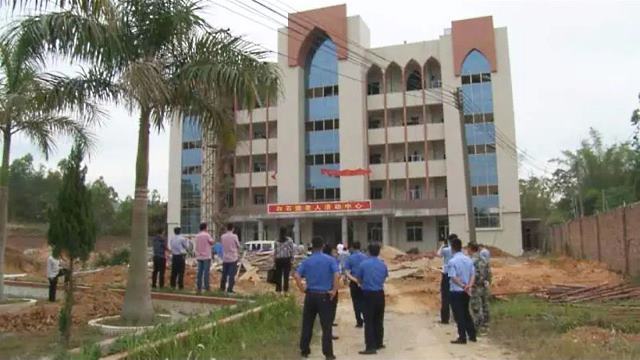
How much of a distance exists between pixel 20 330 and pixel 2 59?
18.2 ft

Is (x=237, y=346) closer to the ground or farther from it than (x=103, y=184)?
closer to the ground

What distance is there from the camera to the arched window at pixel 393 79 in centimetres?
5228

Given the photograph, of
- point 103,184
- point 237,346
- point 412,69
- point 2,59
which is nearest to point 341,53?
point 412,69

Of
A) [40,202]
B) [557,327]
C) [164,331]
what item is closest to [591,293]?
[557,327]

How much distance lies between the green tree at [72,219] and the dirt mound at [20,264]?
29.3 m

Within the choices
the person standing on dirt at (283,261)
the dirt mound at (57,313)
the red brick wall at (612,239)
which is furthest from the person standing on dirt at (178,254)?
the red brick wall at (612,239)

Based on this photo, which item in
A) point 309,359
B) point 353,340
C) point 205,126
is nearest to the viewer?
point 309,359

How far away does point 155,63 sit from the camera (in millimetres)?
10352

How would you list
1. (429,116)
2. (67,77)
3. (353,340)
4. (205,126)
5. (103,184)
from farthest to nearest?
1. (103,184)
2. (429,116)
3. (205,126)
4. (67,77)
5. (353,340)

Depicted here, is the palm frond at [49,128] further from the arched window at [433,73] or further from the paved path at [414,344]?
the arched window at [433,73]

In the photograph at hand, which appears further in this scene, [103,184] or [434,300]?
[103,184]

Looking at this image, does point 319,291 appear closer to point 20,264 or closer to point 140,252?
point 140,252

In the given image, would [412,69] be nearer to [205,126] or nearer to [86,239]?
[205,126]

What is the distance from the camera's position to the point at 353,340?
10.5m
